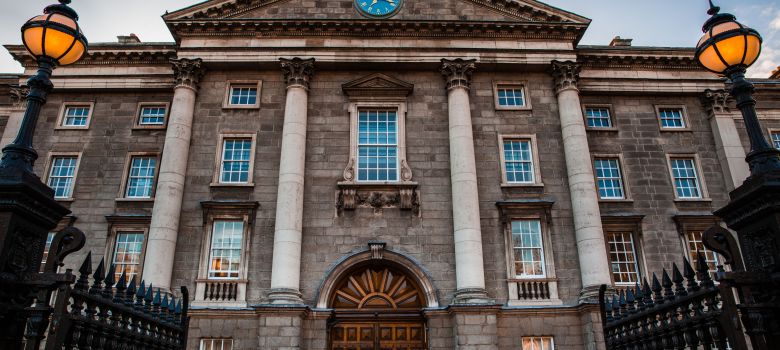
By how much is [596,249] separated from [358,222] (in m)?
9.33

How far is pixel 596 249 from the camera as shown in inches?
808

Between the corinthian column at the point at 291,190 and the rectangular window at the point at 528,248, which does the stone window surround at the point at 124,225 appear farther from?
the rectangular window at the point at 528,248

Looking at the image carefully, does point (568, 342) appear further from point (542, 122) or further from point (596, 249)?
point (542, 122)

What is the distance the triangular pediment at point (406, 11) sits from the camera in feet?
80.1

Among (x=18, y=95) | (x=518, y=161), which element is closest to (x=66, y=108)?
(x=18, y=95)

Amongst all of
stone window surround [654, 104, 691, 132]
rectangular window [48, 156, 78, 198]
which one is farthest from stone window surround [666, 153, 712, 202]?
rectangular window [48, 156, 78, 198]

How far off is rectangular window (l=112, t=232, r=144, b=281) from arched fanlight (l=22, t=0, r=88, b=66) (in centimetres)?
1683

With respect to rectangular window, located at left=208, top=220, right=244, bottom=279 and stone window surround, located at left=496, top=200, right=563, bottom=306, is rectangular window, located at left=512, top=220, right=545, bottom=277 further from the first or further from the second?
rectangular window, located at left=208, top=220, right=244, bottom=279

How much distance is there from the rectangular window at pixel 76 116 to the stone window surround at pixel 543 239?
19.3 m

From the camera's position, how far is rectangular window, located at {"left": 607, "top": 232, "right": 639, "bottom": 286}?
21.8 meters

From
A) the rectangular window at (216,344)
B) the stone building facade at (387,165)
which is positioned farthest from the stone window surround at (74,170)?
the rectangular window at (216,344)

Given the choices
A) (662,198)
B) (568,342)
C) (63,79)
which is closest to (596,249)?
(568,342)

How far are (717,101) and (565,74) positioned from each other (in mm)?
7901

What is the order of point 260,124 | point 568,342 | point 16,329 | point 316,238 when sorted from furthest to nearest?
point 260,124
point 316,238
point 568,342
point 16,329
